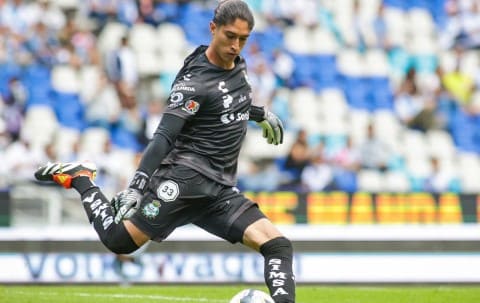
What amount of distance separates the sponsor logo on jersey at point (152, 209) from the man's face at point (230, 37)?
1.19 metres

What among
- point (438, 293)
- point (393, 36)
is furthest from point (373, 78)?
point (438, 293)

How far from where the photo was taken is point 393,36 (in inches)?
863

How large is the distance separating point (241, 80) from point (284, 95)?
11900mm

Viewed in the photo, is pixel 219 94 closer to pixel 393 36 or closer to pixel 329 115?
pixel 329 115

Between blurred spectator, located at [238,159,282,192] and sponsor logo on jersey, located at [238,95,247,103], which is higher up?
blurred spectator, located at [238,159,282,192]

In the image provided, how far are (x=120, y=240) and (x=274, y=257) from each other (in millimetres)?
1194

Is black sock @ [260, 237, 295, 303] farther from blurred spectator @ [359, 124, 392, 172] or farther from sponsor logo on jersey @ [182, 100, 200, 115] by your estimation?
blurred spectator @ [359, 124, 392, 172]

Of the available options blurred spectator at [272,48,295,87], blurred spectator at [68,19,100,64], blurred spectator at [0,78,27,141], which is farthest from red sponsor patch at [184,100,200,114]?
blurred spectator at [272,48,295,87]

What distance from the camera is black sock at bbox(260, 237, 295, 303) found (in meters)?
7.66

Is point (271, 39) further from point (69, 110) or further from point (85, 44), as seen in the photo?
point (69, 110)

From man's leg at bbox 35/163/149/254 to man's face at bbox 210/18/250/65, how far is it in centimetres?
148

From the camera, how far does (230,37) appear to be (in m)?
7.73

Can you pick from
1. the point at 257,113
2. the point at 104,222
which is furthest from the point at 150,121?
the point at 104,222

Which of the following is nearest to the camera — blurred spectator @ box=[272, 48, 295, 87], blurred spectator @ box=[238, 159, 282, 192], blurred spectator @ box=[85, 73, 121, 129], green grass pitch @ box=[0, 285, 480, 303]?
green grass pitch @ box=[0, 285, 480, 303]
